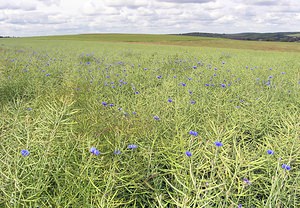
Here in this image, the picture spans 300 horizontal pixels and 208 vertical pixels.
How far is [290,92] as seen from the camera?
4090 millimetres

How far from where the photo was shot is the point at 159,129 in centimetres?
245

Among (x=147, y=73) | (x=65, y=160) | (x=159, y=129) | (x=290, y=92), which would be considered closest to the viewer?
(x=65, y=160)

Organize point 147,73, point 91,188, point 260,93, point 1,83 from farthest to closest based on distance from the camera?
point 147,73 → point 1,83 → point 260,93 → point 91,188

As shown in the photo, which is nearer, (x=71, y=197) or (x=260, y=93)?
(x=71, y=197)

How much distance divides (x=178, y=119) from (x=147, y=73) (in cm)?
334

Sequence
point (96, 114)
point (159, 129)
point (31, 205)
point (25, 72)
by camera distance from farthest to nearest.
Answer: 1. point (25, 72)
2. point (96, 114)
3. point (159, 129)
4. point (31, 205)

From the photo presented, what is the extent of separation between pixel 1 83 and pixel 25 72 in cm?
90

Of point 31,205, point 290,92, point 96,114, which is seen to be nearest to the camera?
point 31,205

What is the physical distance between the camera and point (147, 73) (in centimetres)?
579

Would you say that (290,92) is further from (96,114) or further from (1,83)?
(1,83)

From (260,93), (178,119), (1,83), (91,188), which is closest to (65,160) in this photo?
(91,188)

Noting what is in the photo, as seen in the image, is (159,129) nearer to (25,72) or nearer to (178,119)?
(178,119)

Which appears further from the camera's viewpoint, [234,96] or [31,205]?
[234,96]

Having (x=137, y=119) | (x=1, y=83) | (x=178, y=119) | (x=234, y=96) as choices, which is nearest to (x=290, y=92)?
(x=234, y=96)
